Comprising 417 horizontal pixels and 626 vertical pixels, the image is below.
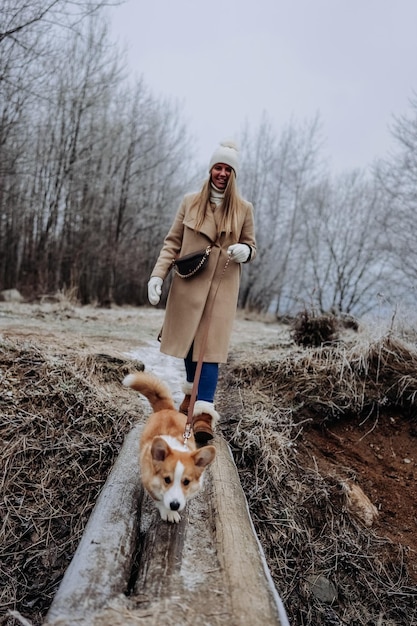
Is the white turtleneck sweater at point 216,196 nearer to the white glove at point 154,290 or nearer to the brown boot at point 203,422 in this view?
the white glove at point 154,290

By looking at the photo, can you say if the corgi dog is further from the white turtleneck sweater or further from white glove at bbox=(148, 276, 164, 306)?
the white turtleneck sweater

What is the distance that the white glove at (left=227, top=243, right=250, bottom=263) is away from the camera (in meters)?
3.29

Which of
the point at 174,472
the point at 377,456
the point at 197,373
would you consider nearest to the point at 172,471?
the point at 174,472

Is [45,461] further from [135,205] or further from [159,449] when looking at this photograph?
[135,205]

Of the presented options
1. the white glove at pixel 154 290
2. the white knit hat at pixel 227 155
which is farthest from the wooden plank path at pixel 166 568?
the white knit hat at pixel 227 155

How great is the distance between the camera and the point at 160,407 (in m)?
3.08

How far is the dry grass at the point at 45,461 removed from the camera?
2506 mm

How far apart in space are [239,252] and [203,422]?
4.16 feet

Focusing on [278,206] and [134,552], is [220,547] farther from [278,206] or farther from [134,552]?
[278,206]

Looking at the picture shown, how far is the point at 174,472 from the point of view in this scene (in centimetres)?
219

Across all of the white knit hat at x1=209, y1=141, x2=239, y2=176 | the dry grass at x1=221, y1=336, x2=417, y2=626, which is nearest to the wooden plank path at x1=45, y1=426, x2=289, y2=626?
the dry grass at x1=221, y1=336, x2=417, y2=626

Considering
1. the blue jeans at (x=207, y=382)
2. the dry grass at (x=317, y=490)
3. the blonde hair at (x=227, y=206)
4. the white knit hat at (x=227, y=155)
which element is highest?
the white knit hat at (x=227, y=155)

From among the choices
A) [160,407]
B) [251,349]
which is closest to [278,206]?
[251,349]

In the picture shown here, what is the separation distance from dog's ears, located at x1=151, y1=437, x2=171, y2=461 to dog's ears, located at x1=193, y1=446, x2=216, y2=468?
0.15 metres
